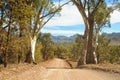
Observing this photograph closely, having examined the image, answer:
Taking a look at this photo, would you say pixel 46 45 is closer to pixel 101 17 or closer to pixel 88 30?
pixel 101 17

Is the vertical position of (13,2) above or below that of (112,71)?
above

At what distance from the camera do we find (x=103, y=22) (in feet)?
179

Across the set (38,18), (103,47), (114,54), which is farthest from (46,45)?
(38,18)

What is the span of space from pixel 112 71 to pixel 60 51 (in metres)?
171

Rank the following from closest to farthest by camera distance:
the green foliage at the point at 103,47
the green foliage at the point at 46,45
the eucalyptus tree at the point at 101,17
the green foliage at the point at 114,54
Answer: the eucalyptus tree at the point at 101,17
the green foliage at the point at 103,47
the green foliage at the point at 114,54
the green foliage at the point at 46,45

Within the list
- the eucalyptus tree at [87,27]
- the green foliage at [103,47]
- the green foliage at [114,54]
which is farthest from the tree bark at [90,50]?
the green foliage at [114,54]

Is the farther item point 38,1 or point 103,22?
point 103,22

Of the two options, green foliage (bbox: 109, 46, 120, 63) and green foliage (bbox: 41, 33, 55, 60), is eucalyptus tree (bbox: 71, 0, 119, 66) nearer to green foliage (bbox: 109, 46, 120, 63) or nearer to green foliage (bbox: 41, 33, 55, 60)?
green foliage (bbox: 109, 46, 120, 63)

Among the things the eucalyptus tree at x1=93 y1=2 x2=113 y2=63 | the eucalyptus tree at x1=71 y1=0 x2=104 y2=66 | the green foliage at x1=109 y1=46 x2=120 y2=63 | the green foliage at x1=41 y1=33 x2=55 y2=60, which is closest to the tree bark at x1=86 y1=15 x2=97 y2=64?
the eucalyptus tree at x1=71 y1=0 x2=104 y2=66

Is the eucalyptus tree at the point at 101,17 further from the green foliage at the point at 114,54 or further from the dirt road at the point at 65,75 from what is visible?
the green foliage at the point at 114,54

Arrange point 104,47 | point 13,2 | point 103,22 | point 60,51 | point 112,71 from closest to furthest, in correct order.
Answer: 1. point 13,2
2. point 112,71
3. point 103,22
4. point 104,47
5. point 60,51

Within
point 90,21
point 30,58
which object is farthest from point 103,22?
point 30,58

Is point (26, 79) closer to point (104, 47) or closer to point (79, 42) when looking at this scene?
point (104, 47)

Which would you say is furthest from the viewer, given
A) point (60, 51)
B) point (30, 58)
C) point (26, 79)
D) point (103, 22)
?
point (60, 51)
